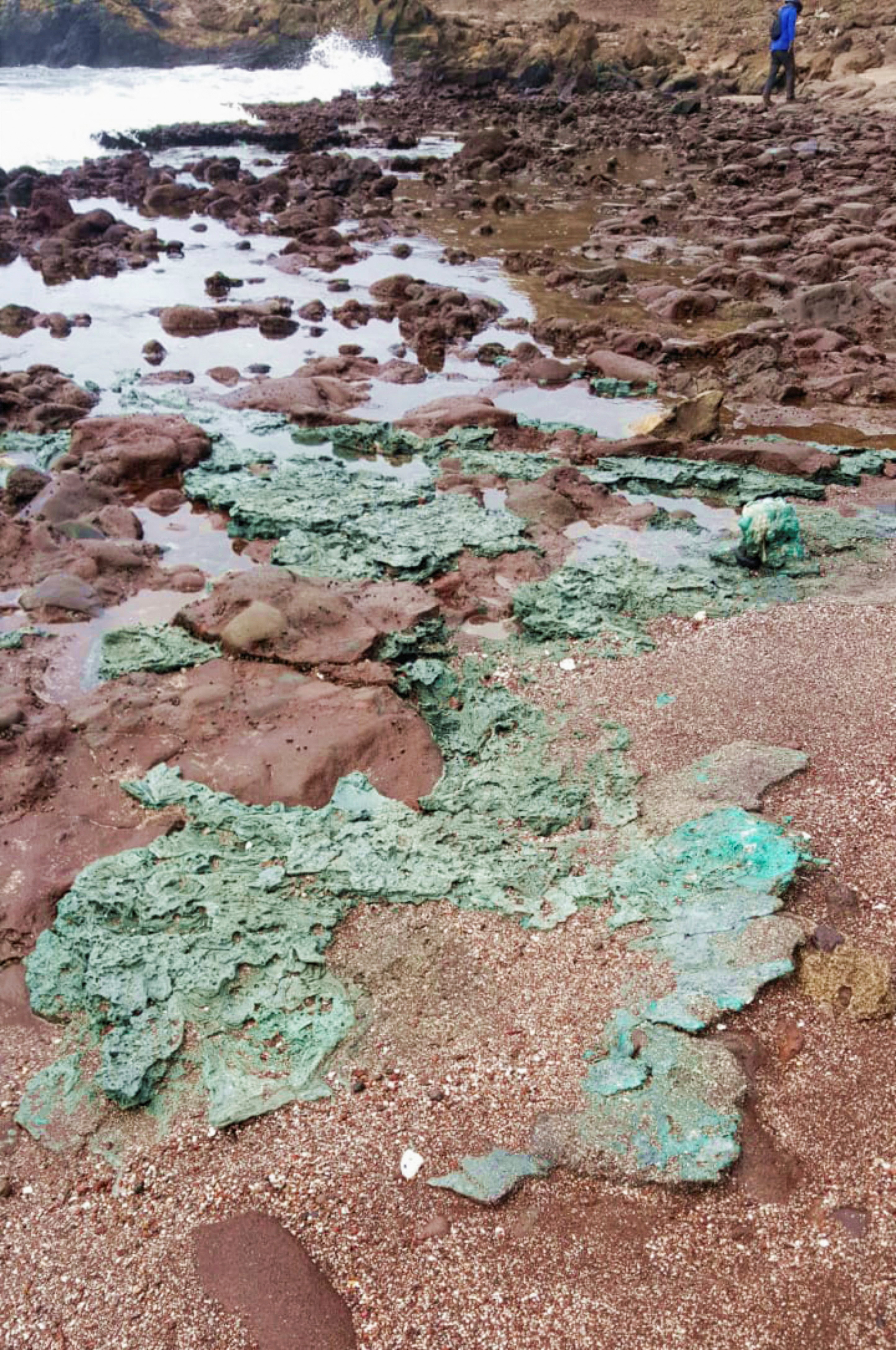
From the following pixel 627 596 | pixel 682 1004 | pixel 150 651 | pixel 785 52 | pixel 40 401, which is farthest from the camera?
pixel 785 52

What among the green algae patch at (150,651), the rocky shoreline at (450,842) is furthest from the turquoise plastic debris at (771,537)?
the green algae patch at (150,651)

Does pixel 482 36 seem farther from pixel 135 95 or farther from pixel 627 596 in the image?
pixel 627 596

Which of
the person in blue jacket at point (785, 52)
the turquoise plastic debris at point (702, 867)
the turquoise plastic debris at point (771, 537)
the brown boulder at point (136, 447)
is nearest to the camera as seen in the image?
the turquoise plastic debris at point (702, 867)

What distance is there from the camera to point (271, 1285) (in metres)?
2.27

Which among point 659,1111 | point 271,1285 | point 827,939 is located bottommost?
point 271,1285

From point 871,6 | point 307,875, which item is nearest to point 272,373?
point 307,875

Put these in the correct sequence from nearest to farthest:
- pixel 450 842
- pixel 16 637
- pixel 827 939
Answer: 1. pixel 827 939
2. pixel 450 842
3. pixel 16 637

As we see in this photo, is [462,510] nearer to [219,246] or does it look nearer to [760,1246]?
[760,1246]

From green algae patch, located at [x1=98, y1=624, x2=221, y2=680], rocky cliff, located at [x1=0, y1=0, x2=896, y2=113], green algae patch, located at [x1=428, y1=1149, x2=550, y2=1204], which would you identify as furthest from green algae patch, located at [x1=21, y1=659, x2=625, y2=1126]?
rocky cliff, located at [x1=0, y1=0, x2=896, y2=113]

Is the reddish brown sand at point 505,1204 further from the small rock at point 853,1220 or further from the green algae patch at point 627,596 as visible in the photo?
the green algae patch at point 627,596

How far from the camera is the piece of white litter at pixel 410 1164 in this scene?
2469 mm

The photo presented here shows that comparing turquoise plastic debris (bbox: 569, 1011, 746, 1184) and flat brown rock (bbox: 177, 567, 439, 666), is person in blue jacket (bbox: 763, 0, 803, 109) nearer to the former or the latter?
flat brown rock (bbox: 177, 567, 439, 666)

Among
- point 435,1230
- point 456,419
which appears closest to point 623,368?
point 456,419

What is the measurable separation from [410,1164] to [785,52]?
27.7m
